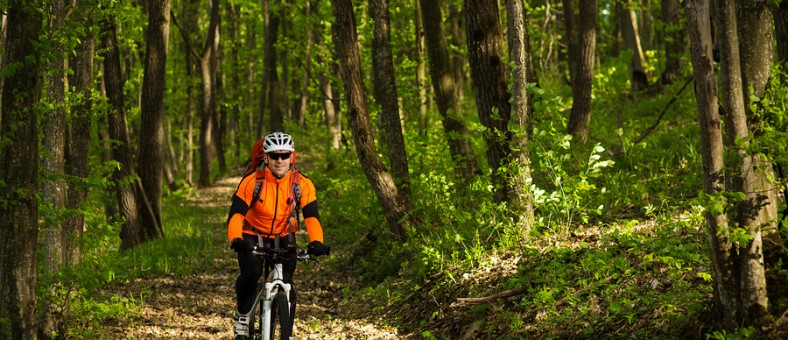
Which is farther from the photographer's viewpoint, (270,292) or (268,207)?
(268,207)

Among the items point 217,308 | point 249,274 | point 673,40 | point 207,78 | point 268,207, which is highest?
point 207,78

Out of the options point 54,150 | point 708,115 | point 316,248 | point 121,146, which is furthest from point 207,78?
point 708,115

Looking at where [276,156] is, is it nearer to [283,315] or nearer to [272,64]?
[283,315]

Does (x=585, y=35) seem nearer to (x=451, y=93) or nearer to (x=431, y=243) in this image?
(x=451, y=93)

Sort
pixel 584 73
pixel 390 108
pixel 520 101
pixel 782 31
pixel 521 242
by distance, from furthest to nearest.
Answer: pixel 584 73 < pixel 390 108 < pixel 520 101 < pixel 521 242 < pixel 782 31

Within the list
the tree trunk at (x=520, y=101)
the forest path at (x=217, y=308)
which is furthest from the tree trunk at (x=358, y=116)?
the tree trunk at (x=520, y=101)

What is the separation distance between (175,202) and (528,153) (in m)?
17.9

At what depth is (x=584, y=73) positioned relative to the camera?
1386 centimetres

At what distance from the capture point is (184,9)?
29.2 meters

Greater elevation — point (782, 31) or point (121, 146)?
point (782, 31)

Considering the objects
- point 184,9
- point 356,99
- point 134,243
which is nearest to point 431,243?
point 356,99

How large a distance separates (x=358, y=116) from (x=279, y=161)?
4040 millimetres

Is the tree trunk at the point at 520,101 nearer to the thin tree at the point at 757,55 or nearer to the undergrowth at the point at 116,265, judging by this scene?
the thin tree at the point at 757,55

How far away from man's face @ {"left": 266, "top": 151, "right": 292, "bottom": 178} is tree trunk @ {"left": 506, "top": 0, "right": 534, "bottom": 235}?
2.81 m
